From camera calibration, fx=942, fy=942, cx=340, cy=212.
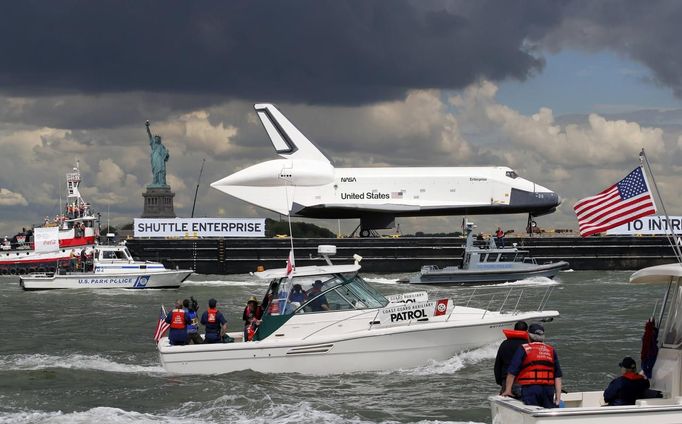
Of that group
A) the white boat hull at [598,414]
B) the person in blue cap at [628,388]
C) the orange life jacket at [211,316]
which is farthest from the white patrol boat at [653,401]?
the orange life jacket at [211,316]

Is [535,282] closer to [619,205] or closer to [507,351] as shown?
[619,205]

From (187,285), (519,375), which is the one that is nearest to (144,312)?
(187,285)

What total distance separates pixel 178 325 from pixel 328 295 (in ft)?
10.6

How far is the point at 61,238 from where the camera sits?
64812mm

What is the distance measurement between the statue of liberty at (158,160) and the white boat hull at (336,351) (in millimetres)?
66765

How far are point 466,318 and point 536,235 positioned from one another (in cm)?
4617

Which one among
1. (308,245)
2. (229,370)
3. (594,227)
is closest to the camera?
(594,227)

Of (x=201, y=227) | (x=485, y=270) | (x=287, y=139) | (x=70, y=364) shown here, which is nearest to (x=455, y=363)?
(x=70, y=364)

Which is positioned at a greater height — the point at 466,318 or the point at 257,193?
the point at 257,193

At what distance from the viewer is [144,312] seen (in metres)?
38.2

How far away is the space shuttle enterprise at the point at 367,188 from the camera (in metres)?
65.3

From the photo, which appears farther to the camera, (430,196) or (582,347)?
(430,196)

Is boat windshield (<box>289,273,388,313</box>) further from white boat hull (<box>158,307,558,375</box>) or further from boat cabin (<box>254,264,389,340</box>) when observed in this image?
white boat hull (<box>158,307,558,375</box>)

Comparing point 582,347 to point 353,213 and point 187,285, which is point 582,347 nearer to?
point 187,285
